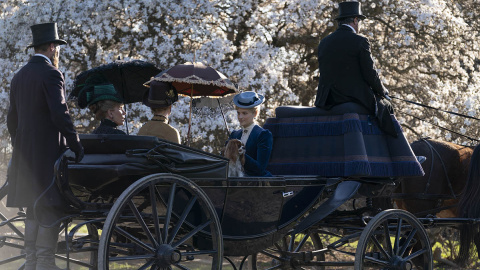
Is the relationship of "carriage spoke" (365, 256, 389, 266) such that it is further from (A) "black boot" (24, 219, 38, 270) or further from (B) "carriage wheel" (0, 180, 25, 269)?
(B) "carriage wheel" (0, 180, 25, 269)

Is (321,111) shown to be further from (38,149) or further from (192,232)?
(38,149)

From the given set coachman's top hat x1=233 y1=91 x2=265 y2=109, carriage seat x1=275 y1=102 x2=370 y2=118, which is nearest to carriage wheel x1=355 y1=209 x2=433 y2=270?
carriage seat x1=275 y1=102 x2=370 y2=118

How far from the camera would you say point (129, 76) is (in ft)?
20.7

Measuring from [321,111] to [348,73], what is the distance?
414 mm

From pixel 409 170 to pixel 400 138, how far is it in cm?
30

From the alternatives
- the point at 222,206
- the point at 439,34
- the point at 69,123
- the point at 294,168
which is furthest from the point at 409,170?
the point at 439,34

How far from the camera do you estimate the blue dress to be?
17.7 feet

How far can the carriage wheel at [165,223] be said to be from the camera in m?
4.07

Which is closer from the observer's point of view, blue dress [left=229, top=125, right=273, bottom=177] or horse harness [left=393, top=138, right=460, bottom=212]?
blue dress [left=229, top=125, right=273, bottom=177]

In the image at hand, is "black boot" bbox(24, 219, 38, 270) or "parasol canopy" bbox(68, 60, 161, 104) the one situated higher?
"parasol canopy" bbox(68, 60, 161, 104)

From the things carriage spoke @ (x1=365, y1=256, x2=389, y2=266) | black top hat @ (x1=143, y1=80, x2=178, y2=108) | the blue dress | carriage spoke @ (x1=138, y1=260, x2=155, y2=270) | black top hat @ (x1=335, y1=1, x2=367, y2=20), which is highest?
black top hat @ (x1=335, y1=1, x2=367, y2=20)

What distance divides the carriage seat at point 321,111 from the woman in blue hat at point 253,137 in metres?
0.75

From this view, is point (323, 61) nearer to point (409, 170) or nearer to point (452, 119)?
point (409, 170)

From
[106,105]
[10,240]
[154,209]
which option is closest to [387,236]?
[154,209]
